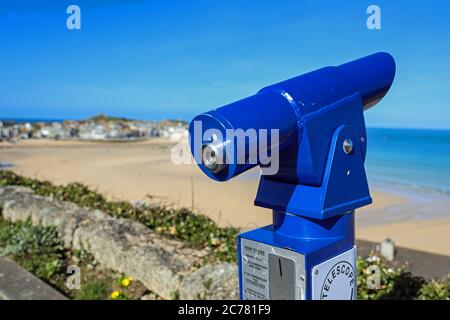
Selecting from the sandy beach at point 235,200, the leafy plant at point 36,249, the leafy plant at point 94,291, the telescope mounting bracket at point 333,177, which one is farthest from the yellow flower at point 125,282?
the telescope mounting bracket at point 333,177

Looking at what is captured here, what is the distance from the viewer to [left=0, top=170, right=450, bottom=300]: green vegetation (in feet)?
8.92

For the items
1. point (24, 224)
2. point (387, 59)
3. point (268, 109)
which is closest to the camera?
point (268, 109)

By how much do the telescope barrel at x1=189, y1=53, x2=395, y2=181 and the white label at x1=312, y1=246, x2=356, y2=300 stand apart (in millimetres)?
365

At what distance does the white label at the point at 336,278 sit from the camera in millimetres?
1145

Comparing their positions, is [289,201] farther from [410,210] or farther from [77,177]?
[77,177]

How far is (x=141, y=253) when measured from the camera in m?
3.21

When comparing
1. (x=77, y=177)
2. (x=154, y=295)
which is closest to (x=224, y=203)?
(x=154, y=295)

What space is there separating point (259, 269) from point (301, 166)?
0.34 m

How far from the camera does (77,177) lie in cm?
1246

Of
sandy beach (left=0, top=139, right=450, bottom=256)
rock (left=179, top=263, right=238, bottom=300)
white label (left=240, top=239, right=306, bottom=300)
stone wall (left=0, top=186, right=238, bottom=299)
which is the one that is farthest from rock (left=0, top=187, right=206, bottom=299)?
white label (left=240, top=239, right=306, bottom=300)

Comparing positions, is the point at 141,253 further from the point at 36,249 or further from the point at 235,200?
the point at 235,200

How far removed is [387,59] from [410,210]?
7.91m

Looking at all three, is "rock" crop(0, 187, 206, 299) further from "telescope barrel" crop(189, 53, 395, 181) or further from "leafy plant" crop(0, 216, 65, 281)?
"telescope barrel" crop(189, 53, 395, 181)

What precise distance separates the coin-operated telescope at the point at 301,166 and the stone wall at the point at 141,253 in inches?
57.3
